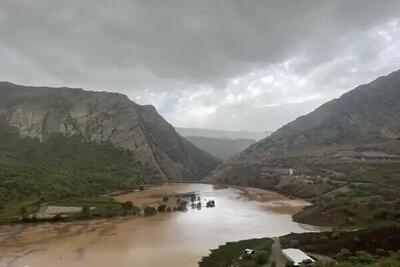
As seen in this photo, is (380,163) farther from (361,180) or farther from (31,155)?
(31,155)

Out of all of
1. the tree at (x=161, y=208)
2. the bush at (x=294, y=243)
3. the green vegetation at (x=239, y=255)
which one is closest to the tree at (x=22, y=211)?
the tree at (x=161, y=208)

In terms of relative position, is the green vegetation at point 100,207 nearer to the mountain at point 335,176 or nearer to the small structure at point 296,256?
the mountain at point 335,176

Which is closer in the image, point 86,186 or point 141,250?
point 141,250

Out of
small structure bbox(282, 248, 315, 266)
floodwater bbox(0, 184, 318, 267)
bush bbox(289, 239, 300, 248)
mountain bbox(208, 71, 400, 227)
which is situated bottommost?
floodwater bbox(0, 184, 318, 267)

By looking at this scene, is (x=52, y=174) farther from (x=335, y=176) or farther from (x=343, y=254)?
(x=343, y=254)

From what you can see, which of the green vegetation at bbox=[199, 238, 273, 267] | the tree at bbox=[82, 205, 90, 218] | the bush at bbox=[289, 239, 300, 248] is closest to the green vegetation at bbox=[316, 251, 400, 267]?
the green vegetation at bbox=[199, 238, 273, 267]

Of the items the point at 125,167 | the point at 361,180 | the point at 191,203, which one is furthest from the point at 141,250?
the point at 125,167

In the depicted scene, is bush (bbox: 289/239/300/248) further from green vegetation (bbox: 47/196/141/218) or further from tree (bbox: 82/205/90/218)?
tree (bbox: 82/205/90/218)
